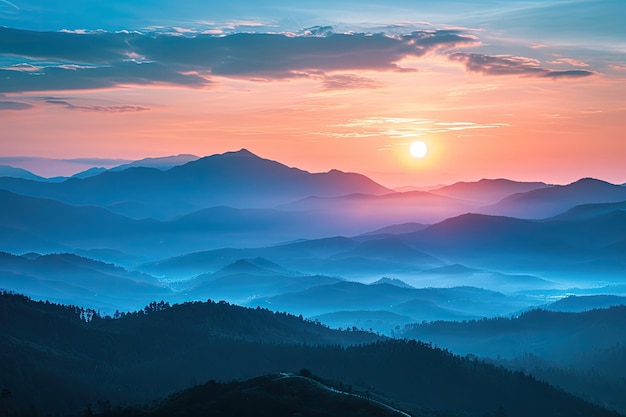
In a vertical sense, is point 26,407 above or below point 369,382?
below

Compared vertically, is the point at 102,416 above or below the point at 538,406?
below

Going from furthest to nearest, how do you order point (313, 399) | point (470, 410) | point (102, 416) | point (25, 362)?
point (470, 410)
point (25, 362)
point (313, 399)
point (102, 416)

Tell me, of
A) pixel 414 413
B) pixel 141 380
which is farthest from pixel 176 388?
pixel 414 413

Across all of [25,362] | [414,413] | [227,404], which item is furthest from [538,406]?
[25,362]

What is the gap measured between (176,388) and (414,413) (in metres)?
57.5

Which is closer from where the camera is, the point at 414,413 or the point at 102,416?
the point at 102,416

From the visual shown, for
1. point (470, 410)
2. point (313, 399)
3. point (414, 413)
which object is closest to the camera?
point (313, 399)

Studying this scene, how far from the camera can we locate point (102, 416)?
117 metres

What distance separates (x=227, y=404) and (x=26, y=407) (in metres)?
53.3

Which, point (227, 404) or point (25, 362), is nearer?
point (227, 404)

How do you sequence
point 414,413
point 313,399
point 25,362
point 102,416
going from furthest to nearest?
point 25,362 < point 414,413 < point 313,399 < point 102,416

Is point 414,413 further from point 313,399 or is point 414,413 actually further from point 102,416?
point 102,416

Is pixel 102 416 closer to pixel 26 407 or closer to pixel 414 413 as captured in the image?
pixel 26 407

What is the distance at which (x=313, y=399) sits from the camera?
407ft
